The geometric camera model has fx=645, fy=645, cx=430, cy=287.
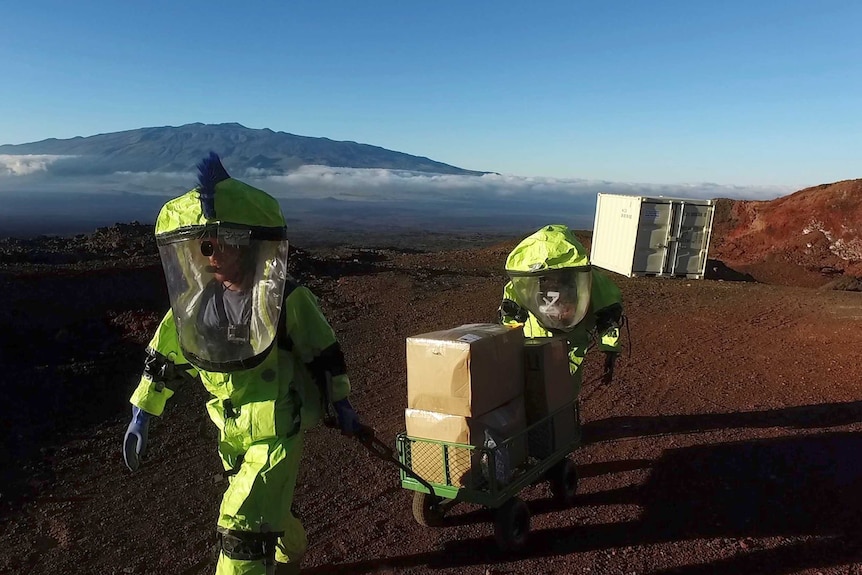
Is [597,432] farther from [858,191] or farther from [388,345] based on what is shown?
[858,191]

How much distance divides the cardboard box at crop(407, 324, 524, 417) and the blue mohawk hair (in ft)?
5.27

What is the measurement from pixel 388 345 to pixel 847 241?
2339 cm

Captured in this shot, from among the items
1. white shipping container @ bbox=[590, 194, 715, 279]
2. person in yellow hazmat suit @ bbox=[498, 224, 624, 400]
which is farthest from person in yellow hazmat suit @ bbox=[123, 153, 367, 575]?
white shipping container @ bbox=[590, 194, 715, 279]

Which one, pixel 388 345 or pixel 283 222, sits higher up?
pixel 283 222

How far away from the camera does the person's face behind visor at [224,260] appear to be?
3000 mm

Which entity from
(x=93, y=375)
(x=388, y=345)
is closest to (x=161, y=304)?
(x=93, y=375)

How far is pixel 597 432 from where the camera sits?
640 centimetres

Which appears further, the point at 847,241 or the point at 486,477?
the point at 847,241

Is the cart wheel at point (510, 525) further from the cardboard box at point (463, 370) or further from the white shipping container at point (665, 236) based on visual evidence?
the white shipping container at point (665, 236)

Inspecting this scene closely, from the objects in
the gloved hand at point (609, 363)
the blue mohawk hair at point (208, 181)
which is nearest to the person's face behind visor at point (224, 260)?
the blue mohawk hair at point (208, 181)

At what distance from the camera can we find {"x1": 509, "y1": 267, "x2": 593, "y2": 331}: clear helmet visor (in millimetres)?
5016

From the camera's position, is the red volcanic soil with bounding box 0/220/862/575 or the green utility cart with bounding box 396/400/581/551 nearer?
the green utility cart with bounding box 396/400/581/551

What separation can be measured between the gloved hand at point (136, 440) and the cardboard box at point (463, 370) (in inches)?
60.5

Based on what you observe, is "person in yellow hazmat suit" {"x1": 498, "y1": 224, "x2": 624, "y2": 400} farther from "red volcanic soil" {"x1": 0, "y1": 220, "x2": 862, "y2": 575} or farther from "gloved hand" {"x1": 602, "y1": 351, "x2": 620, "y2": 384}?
"red volcanic soil" {"x1": 0, "y1": 220, "x2": 862, "y2": 575}
